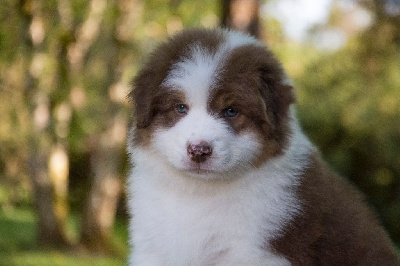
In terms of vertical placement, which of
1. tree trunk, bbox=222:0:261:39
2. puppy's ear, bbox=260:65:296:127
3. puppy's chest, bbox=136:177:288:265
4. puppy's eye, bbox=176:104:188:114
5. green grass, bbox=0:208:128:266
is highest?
puppy's ear, bbox=260:65:296:127

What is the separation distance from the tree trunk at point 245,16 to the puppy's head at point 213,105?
4.35 metres

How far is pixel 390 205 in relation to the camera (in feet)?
58.7

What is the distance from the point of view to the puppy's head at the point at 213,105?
13.7 feet

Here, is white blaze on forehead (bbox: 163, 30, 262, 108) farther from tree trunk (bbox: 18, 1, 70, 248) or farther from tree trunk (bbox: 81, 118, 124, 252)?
tree trunk (bbox: 81, 118, 124, 252)

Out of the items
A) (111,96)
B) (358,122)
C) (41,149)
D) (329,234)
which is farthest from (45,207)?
(329,234)

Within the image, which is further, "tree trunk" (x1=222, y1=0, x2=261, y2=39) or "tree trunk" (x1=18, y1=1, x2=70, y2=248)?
"tree trunk" (x1=18, y1=1, x2=70, y2=248)

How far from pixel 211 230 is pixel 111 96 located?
10981 mm

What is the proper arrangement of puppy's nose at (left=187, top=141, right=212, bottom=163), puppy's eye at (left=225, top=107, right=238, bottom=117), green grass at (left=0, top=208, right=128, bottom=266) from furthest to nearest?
green grass at (left=0, top=208, right=128, bottom=266) < puppy's eye at (left=225, top=107, right=238, bottom=117) < puppy's nose at (left=187, top=141, right=212, bottom=163)

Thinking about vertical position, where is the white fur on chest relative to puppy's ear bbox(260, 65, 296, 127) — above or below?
below

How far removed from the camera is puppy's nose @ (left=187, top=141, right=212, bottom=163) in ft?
13.3

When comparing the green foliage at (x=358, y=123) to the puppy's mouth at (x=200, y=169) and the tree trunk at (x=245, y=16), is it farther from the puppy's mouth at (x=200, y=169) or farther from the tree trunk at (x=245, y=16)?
the puppy's mouth at (x=200, y=169)

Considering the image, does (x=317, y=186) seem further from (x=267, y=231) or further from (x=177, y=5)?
(x=177, y=5)

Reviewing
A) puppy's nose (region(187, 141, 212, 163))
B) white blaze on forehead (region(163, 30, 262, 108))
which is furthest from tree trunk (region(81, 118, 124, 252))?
puppy's nose (region(187, 141, 212, 163))

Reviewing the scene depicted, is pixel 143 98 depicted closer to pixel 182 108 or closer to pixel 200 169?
pixel 182 108
